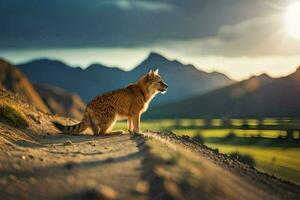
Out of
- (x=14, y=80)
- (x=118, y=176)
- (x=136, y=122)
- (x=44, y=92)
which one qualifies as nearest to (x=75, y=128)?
(x=136, y=122)

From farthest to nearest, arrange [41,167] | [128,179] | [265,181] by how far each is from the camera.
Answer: [265,181]
[41,167]
[128,179]

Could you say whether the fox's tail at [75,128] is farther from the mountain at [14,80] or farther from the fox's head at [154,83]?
the mountain at [14,80]

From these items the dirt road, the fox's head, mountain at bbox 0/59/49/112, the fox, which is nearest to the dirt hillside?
the dirt road

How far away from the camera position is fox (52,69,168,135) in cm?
2109

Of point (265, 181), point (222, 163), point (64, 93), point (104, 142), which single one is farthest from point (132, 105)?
point (64, 93)

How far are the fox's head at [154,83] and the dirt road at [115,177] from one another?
673 cm

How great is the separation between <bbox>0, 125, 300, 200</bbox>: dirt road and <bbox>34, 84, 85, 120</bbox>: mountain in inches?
4007

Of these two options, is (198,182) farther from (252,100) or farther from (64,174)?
(252,100)

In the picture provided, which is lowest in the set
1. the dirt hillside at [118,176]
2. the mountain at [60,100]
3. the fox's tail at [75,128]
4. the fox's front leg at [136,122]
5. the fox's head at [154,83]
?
the dirt hillside at [118,176]

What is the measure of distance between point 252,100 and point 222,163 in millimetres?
86768

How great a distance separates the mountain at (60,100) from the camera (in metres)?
118

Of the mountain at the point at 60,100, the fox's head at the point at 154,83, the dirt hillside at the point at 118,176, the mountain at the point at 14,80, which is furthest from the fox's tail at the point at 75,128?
the mountain at the point at 60,100

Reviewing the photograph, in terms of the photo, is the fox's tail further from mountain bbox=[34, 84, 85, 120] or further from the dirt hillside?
mountain bbox=[34, 84, 85, 120]

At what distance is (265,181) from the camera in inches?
653
